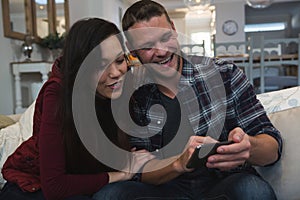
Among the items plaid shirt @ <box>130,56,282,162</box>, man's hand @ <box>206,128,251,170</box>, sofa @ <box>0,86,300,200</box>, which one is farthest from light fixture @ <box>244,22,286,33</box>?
man's hand @ <box>206,128,251,170</box>

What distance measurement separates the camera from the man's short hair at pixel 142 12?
1091 mm

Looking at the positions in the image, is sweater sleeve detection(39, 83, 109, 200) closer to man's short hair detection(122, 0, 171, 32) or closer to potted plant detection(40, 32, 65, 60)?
man's short hair detection(122, 0, 171, 32)

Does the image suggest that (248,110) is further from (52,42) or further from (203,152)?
(52,42)

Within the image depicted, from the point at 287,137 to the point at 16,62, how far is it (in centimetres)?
243

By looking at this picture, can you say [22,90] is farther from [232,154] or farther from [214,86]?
[232,154]

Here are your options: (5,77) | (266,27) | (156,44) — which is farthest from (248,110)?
(266,27)

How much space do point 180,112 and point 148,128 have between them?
0.12 m

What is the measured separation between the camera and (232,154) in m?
0.85

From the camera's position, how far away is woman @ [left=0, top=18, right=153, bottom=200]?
906 millimetres

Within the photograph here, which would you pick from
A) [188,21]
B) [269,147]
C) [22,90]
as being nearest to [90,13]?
[22,90]

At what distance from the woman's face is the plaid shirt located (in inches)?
5.5

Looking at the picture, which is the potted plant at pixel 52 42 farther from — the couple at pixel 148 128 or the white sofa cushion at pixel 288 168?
the white sofa cushion at pixel 288 168

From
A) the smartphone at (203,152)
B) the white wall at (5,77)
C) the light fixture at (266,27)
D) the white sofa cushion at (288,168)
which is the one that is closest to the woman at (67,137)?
the smartphone at (203,152)

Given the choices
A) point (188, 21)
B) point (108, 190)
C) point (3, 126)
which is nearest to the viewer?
point (108, 190)
